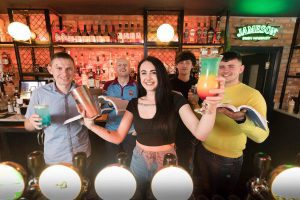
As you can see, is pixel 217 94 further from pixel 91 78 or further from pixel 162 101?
pixel 91 78

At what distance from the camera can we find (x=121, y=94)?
2299 mm

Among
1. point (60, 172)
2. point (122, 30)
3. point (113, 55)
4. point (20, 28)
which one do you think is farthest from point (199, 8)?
point (60, 172)

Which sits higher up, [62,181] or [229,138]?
[62,181]

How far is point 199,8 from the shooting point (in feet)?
10.3

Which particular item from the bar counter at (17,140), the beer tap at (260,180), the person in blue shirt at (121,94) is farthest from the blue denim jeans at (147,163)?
the bar counter at (17,140)

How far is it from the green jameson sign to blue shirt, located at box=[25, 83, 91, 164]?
374 centimetres

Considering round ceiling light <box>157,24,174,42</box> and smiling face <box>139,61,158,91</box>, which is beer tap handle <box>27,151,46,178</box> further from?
round ceiling light <box>157,24,174,42</box>

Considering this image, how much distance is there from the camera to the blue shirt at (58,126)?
1441mm

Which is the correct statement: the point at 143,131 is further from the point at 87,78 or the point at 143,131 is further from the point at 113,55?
the point at 113,55

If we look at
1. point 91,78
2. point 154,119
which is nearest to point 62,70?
point 154,119

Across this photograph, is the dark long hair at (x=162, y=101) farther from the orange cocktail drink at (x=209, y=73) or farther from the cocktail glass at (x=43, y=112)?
the cocktail glass at (x=43, y=112)

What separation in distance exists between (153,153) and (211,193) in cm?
46

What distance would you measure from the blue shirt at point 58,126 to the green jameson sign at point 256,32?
12.3ft

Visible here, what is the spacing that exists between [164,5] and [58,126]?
2493 millimetres
